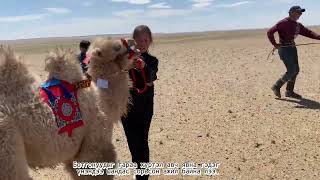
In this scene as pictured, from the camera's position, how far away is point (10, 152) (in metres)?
3.42

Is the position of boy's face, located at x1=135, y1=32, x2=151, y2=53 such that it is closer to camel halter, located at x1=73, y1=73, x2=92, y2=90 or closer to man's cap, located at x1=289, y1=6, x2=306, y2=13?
camel halter, located at x1=73, y1=73, x2=92, y2=90

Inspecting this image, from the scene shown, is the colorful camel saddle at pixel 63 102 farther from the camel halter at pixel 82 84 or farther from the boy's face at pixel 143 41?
the boy's face at pixel 143 41

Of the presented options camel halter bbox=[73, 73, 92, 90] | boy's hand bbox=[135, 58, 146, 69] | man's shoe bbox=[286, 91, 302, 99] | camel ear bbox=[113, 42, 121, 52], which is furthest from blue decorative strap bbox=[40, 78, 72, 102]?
man's shoe bbox=[286, 91, 302, 99]

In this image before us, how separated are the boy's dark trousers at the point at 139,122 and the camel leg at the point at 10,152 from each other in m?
1.92

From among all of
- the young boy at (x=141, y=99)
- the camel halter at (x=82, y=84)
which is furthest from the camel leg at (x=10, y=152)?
the young boy at (x=141, y=99)

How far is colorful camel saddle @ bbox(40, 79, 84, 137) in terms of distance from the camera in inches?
147

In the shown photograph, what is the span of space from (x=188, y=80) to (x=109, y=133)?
41.1ft

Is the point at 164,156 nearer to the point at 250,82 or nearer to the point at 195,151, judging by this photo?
the point at 195,151

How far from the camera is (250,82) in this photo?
1497 centimetres

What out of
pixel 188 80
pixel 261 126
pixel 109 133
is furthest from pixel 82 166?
pixel 188 80

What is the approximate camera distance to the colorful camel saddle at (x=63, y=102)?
375 cm

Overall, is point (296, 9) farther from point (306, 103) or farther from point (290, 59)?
point (306, 103)

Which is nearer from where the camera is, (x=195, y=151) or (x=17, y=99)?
(x=17, y=99)

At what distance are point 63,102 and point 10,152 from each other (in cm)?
61
